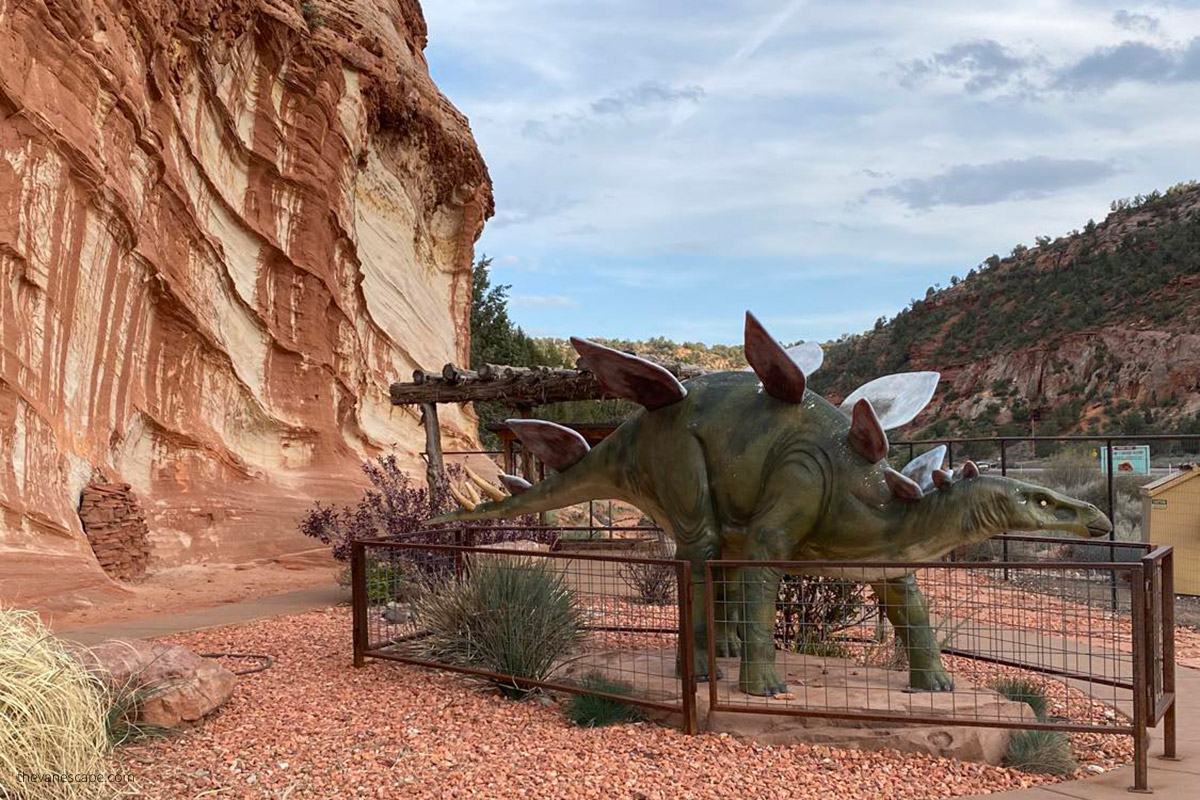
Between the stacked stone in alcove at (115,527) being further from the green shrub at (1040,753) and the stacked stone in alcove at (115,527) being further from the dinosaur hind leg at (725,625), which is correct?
the green shrub at (1040,753)

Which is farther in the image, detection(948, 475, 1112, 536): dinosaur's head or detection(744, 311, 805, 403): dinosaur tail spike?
detection(744, 311, 805, 403): dinosaur tail spike

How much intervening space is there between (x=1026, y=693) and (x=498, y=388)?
9158 millimetres

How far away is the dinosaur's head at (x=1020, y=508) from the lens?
4.52 meters

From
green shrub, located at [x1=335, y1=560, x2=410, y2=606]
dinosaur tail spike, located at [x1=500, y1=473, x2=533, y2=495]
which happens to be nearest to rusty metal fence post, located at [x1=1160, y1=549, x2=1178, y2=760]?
dinosaur tail spike, located at [x1=500, y1=473, x2=533, y2=495]

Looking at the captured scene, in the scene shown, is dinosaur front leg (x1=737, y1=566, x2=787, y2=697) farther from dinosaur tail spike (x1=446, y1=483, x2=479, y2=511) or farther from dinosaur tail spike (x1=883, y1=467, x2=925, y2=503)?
dinosaur tail spike (x1=446, y1=483, x2=479, y2=511)

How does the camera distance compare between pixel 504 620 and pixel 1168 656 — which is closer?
pixel 1168 656

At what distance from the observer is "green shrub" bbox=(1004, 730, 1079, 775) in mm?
4402

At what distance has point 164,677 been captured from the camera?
5059mm

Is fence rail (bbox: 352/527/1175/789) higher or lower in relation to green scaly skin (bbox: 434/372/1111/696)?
lower

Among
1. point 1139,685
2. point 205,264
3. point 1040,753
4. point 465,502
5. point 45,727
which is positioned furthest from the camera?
point 205,264

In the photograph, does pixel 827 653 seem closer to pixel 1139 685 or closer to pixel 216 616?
pixel 1139 685

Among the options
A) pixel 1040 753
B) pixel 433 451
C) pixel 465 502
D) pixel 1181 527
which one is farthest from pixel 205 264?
pixel 1040 753

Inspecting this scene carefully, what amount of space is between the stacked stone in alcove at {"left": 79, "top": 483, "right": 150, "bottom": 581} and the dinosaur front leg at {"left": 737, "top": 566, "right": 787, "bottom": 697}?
8.00m

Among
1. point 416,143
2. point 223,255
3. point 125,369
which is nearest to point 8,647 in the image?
point 125,369
